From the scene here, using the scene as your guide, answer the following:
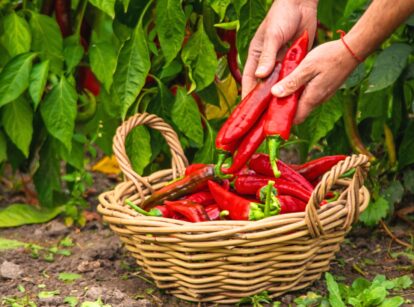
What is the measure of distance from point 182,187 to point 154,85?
2.05 feet

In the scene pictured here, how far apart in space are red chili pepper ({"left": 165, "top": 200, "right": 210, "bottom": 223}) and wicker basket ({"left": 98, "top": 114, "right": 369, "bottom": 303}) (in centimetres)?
15

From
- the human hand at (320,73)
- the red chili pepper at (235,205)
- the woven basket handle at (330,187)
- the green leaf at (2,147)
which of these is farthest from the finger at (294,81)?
the green leaf at (2,147)

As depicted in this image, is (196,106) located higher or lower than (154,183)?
higher

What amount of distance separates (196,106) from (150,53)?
1.09 feet

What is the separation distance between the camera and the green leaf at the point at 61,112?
339 cm

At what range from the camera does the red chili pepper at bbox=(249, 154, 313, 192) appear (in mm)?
3037

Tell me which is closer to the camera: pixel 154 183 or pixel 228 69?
pixel 154 183

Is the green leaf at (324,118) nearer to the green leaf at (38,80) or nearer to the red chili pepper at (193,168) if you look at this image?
the red chili pepper at (193,168)

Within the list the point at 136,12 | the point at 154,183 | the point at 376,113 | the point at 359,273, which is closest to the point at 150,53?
the point at 136,12

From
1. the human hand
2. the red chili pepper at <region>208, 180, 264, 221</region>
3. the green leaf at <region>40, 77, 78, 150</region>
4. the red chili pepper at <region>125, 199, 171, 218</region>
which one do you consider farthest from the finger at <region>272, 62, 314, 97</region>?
the green leaf at <region>40, 77, 78, 150</region>

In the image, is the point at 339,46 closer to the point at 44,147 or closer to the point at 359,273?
the point at 359,273

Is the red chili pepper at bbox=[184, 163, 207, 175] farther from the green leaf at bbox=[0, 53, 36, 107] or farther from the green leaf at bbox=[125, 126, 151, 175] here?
the green leaf at bbox=[0, 53, 36, 107]

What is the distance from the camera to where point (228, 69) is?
3.55 m

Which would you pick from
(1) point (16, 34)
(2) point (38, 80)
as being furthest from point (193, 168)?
(1) point (16, 34)
